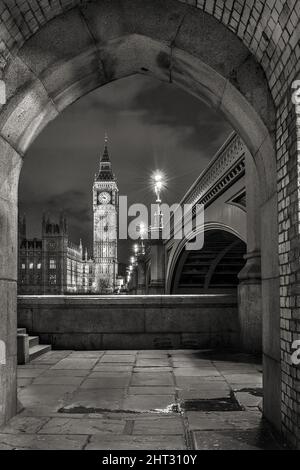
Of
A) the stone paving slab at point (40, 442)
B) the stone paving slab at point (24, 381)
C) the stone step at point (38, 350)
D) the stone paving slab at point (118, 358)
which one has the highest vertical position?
the stone step at point (38, 350)

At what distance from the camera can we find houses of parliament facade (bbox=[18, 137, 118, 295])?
141m

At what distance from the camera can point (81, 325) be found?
1293 cm

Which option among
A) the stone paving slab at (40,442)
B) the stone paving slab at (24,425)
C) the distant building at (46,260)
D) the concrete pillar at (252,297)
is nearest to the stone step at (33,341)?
the concrete pillar at (252,297)

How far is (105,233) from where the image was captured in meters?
188

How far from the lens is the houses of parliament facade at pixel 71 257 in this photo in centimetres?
14125

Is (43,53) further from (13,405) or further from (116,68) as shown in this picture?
(13,405)

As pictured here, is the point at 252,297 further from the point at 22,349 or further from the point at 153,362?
the point at 22,349

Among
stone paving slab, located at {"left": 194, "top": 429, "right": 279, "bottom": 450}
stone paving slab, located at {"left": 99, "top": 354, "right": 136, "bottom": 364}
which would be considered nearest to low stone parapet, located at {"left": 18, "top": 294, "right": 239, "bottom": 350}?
stone paving slab, located at {"left": 99, "top": 354, "right": 136, "bottom": 364}

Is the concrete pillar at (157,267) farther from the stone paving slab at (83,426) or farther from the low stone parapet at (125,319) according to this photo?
the stone paving slab at (83,426)

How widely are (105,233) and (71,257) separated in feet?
102

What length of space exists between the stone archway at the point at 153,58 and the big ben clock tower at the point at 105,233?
168 m

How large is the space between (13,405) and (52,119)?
11.8ft

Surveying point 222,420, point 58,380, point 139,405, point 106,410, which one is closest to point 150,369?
point 58,380

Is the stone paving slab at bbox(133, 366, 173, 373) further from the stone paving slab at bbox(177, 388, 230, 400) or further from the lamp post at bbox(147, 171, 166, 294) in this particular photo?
the lamp post at bbox(147, 171, 166, 294)
